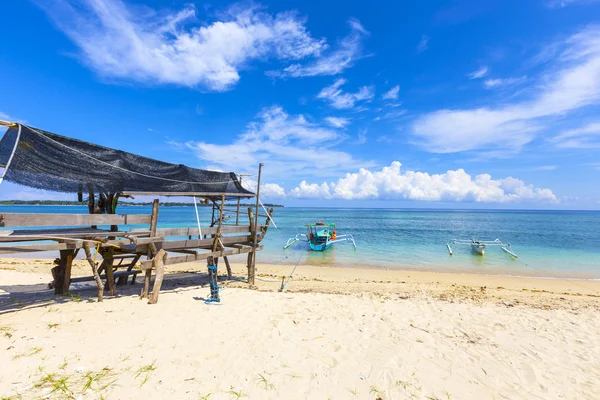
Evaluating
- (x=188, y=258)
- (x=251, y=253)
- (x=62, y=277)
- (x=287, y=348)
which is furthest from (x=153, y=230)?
(x=287, y=348)

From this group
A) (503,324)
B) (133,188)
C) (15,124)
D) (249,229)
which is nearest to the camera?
(15,124)

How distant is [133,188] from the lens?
768cm

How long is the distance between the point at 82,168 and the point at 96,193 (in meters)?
1.12

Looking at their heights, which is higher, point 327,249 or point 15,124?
point 15,124

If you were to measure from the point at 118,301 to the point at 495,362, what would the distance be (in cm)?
810

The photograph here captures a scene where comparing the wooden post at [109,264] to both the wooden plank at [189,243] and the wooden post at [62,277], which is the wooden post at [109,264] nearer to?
the wooden post at [62,277]

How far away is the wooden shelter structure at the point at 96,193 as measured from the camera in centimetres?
558

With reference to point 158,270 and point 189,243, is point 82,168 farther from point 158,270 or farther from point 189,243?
point 189,243

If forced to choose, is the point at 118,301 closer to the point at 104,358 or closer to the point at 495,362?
the point at 104,358

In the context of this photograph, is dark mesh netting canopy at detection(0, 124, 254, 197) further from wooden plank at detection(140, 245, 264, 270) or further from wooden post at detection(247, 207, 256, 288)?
wooden post at detection(247, 207, 256, 288)

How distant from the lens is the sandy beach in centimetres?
401

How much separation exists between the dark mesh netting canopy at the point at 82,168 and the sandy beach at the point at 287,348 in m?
2.78

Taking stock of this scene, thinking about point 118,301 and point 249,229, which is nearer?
point 118,301

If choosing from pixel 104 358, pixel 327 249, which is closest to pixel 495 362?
pixel 104 358
